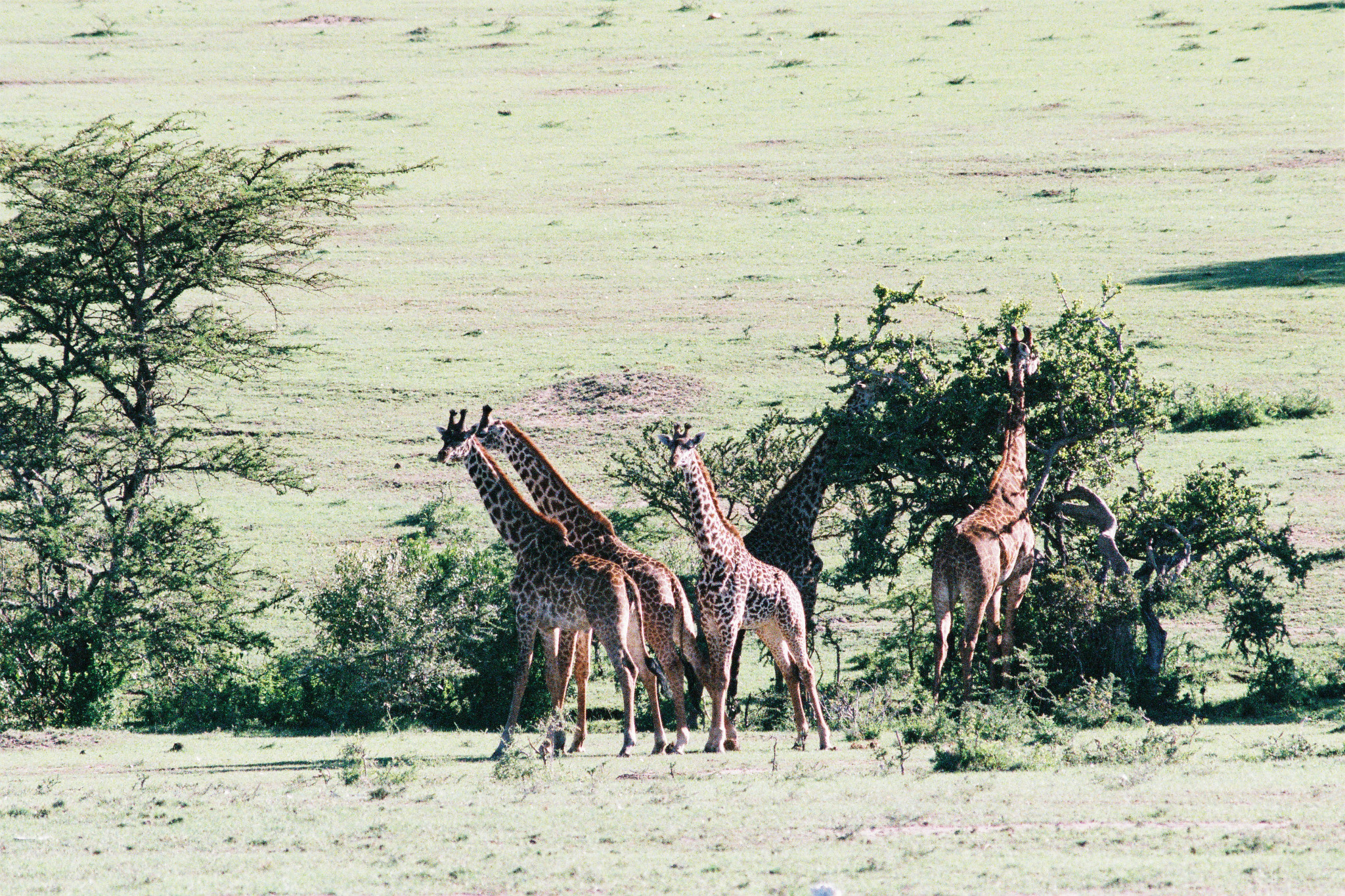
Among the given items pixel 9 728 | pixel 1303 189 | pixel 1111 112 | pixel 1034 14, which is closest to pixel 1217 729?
pixel 9 728

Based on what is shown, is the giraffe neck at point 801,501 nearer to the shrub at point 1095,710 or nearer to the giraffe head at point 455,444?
the shrub at point 1095,710

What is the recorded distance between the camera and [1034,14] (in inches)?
2414

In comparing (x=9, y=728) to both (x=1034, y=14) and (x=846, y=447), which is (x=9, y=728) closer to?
(x=846, y=447)

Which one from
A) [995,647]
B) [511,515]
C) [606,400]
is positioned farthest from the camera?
[606,400]

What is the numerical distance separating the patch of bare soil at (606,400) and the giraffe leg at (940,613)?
1227cm

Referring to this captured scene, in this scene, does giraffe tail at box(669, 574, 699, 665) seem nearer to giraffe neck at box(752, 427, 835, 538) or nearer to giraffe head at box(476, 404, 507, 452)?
giraffe head at box(476, 404, 507, 452)

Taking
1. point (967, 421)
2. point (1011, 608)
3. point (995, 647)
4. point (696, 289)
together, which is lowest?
point (995, 647)

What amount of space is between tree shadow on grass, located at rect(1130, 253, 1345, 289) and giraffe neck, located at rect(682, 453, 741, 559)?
71.2 ft

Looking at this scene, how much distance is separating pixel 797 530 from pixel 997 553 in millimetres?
2353

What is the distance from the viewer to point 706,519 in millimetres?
14617

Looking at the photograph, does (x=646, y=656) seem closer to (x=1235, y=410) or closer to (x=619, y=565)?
(x=619, y=565)

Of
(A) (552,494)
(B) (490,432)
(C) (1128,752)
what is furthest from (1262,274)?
(C) (1128,752)

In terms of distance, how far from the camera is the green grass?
9.27 meters

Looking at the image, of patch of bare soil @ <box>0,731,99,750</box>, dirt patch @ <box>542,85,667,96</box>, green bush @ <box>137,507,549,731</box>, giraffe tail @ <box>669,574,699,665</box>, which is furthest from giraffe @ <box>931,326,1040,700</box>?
dirt patch @ <box>542,85,667,96</box>
